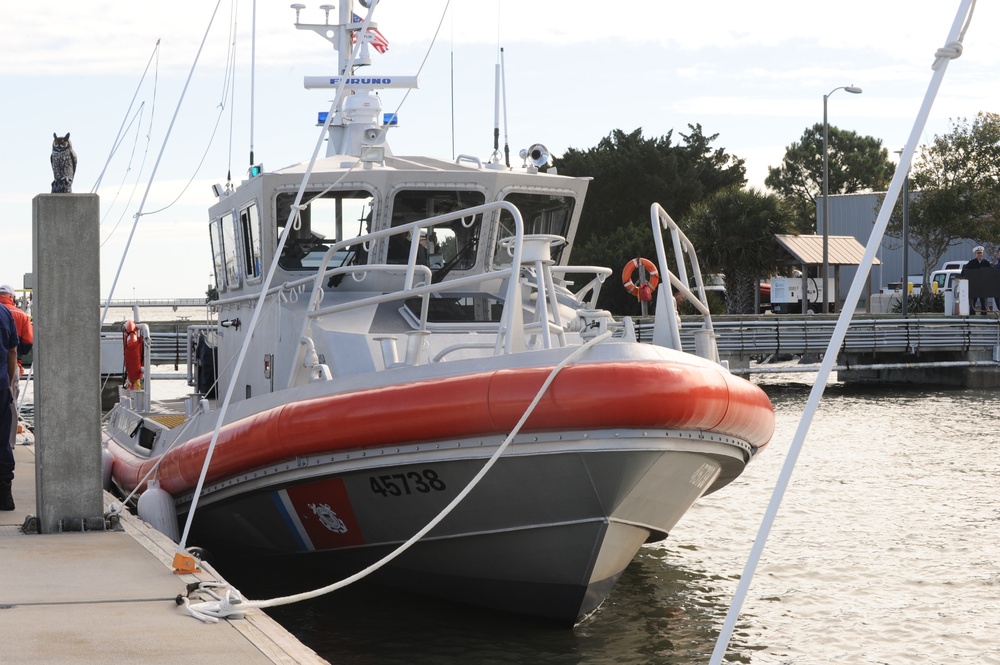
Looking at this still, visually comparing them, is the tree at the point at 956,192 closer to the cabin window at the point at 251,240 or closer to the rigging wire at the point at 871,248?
the cabin window at the point at 251,240

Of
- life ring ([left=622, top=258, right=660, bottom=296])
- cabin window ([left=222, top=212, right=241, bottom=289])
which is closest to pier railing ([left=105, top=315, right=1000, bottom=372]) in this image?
cabin window ([left=222, top=212, right=241, bottom=289])

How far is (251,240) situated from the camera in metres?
8.45

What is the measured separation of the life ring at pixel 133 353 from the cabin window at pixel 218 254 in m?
1.40

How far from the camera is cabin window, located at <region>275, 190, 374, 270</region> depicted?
803 centimetres

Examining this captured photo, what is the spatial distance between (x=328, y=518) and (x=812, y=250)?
28.9 m

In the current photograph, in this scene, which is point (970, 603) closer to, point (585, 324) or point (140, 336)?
point (585, 324)

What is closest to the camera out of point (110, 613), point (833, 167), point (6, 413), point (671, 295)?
point (110, 613)

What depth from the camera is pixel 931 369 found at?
24.3 m

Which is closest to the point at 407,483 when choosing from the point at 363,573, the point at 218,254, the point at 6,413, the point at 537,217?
the point at 363,573

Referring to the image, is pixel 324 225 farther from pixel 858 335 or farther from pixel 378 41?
pixel 858 335

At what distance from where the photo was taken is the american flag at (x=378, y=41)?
1078 centimetres

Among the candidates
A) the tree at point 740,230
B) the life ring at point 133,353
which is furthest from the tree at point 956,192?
the life ring at point 133,353

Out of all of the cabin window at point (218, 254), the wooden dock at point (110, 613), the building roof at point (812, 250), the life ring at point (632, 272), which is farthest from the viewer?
the building roof at point (812, 250)

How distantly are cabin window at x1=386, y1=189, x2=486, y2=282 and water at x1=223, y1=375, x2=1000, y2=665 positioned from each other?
89.8 inches
